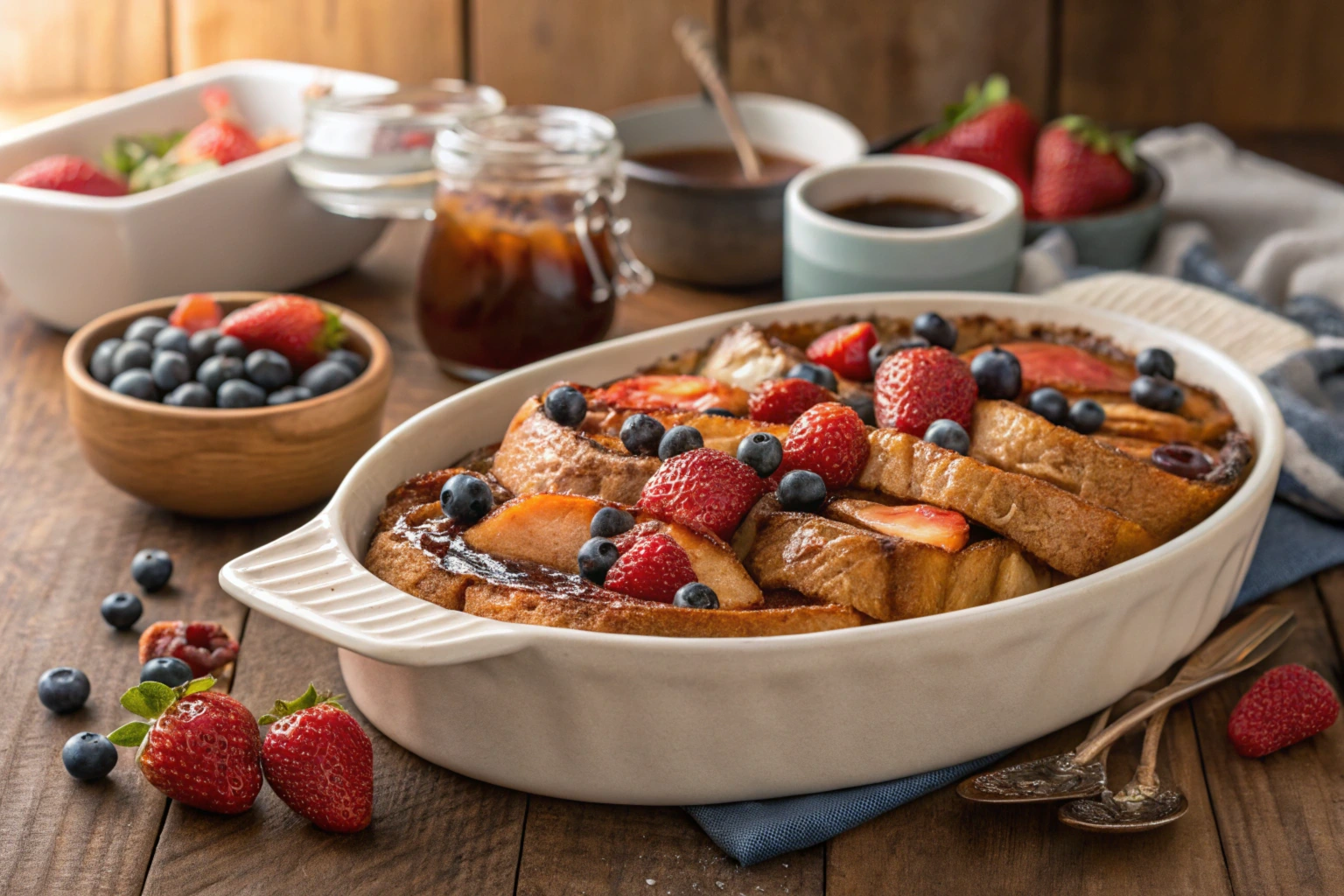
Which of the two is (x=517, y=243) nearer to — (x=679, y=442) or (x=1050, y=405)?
(x=679, y=442)

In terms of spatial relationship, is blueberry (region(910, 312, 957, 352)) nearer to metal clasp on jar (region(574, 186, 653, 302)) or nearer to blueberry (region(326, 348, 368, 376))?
metal clasp on jar (region(574, 186, 653, 302))

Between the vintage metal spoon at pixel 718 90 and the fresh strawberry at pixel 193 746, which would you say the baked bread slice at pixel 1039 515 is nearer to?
the fresh strawberry at pixel 193 746

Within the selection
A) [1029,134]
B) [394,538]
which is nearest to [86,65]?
[1029,134]

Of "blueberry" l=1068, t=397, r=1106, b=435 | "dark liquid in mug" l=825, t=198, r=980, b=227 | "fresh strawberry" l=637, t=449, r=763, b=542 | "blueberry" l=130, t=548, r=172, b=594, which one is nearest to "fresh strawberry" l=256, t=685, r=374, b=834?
"fresh strawberry" l=637, t=449, r=763, b=542

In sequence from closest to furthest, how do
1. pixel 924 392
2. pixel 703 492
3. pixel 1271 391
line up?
pixel 703 492, pixel 924 392, pixel 1271 391

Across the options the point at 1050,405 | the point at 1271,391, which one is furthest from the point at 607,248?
the point at 1271,391

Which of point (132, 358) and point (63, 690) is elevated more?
point (132, 358)
